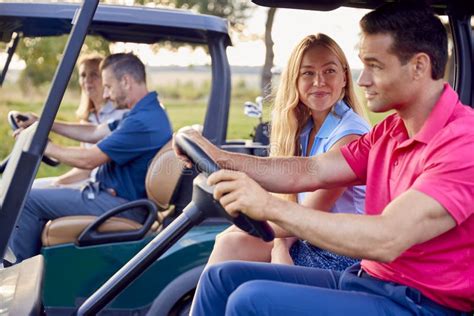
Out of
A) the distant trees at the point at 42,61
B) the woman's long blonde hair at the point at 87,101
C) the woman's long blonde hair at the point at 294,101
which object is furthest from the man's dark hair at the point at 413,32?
the distant trees at the point at 42,61

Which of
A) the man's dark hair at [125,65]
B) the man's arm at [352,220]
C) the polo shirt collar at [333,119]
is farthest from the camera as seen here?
the man's dark hair at [125,65]

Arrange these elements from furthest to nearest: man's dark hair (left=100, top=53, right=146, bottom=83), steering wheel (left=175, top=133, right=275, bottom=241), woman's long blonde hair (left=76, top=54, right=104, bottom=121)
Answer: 1. woman's long blonde hair (left=76, top=54, right=104, bottom=121)
2. man's dark hair (left=100, top=53, right=146, bottom=83)
3. steering wheel (left=175, top=133, right=275, bottom=241)

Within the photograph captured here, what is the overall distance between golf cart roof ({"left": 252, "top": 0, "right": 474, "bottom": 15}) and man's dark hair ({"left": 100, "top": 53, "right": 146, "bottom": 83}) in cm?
176

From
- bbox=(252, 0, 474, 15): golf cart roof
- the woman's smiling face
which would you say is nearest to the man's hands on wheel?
the woman's smiling face

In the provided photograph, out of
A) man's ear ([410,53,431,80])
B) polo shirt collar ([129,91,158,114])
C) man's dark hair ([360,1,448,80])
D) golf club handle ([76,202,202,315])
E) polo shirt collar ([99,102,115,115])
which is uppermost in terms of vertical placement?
man's dark hair ([360,1,448,80])

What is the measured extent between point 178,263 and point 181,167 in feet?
1.55

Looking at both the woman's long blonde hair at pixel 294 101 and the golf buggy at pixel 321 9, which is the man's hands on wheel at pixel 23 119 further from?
the golf buggy at pixel 321 9

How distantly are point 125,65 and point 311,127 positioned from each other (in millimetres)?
1590

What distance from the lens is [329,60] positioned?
3.02 meters

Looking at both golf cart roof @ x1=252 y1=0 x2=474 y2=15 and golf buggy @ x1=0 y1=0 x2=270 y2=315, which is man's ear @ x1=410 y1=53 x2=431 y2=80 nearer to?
golf cart roof @ x1=252 y1=0 x2=474 y2=15

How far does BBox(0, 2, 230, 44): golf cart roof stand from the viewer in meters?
3.82

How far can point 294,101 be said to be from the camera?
3.08 metres

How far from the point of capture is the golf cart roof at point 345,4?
8.96ft

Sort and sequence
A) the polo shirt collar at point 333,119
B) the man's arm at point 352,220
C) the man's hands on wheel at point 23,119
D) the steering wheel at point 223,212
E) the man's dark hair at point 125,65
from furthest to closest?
the man's dark hair at point 125,65, the man's hands on wheel at point 23,119, the polo shirt collar at point 333,119, the steering wheel at point 223,212, the man's arm at point 352,220
